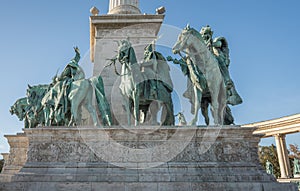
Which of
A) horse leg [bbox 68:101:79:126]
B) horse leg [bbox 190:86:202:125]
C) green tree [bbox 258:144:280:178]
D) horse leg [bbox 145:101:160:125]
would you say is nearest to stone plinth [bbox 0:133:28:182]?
horse leg [bbox 68:101:79:126]

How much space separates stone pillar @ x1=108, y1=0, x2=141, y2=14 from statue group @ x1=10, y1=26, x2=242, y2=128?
5.81m

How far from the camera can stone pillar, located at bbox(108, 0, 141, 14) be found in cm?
1652

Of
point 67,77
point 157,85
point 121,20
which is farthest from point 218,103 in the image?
point 121,20

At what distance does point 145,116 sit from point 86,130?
3.49 meters

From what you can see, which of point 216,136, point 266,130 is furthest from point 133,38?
point 266,130

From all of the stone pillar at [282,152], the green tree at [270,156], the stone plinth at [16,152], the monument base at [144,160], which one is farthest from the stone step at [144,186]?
the green tree at [270,156]

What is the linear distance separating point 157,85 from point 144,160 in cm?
335

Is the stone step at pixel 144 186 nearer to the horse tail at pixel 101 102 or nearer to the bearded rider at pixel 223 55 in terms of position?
the horse tail at pixel 101 102

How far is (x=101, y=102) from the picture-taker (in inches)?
417

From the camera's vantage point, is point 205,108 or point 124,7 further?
point 124,7

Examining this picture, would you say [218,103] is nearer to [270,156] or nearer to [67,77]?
[67,77]

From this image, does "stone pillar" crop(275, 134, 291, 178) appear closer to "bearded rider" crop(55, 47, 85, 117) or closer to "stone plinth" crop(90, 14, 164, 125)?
"stone plinth" crop(90, 14, 164, 125)

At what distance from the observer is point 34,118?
14469 millimetres

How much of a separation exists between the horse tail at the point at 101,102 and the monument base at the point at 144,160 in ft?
5.11
